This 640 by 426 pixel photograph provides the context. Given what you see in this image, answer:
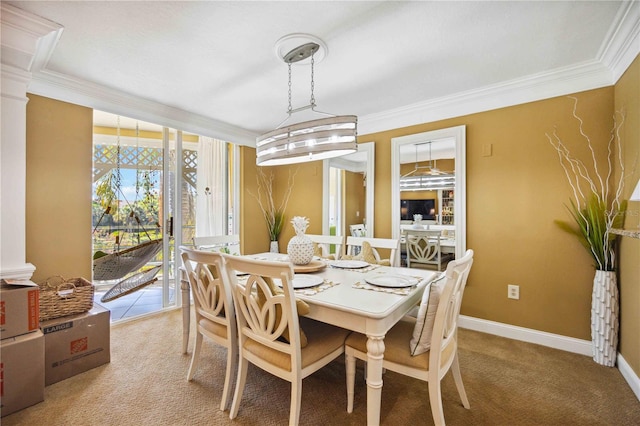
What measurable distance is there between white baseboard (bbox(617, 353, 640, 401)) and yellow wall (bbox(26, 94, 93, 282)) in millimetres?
4384

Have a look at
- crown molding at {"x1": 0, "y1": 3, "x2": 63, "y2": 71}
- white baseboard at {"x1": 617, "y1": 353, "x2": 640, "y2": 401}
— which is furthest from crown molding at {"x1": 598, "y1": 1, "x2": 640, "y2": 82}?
crown molding at {"x1": 0, "y1": 3, "x2": 63, "y2": 71}

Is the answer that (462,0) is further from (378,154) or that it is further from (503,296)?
(503,296)

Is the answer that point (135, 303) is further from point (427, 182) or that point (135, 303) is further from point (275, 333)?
point (427, 182)

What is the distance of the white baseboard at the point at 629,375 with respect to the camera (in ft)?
5.79

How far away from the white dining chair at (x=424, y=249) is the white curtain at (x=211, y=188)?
2.53 m

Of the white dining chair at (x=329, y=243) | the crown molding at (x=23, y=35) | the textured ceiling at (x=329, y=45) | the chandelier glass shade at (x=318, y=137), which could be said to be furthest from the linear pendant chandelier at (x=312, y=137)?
the crown molding at (x=23, y=35)

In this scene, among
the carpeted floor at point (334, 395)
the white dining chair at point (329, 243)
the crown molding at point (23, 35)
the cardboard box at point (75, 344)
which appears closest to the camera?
the carpeted floor at point (334, 395)

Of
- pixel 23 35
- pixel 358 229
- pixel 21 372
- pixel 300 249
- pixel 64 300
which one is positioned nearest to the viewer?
pixel 21 372

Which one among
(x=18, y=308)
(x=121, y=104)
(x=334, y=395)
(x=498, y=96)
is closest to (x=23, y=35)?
(x=121, y=104)

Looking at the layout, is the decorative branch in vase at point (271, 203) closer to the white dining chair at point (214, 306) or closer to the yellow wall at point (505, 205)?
the yellow wall at point (505, 205)

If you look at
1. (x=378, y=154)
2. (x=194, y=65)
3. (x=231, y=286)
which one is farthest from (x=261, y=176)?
(x=231, y=286)

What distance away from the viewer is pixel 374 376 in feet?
4.37

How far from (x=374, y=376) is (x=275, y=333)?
1.72 feet

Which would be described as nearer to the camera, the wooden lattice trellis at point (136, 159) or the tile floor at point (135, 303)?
the wooden lattice trellis at point (136, 159)
